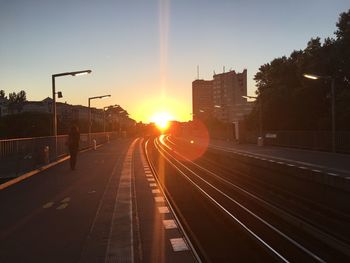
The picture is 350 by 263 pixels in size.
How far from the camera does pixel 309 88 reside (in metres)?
59.2

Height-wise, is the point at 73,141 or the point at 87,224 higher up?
the point at 73,141

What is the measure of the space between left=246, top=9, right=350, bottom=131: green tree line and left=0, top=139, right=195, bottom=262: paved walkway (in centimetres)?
3395

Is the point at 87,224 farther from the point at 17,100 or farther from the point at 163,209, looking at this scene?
the point at 17,100

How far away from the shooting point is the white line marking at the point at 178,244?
823cm

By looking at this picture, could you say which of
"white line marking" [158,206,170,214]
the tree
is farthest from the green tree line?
the tree

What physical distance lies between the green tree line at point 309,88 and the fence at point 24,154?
26.6 metres

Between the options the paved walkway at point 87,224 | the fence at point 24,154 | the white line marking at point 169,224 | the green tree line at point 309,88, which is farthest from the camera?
the green tree line at point 309,88

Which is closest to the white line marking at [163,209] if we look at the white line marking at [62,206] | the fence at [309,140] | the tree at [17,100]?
the white line marking at [62,206]

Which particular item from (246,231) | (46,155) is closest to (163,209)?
(246,231)

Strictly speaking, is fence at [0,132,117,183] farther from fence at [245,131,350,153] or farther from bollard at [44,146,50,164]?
fence at [245,131,350,153]

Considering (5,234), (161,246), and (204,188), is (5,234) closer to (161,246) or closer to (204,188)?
(161,246)

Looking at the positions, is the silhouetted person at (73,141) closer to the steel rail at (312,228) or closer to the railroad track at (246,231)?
the railroad track at (246,231)

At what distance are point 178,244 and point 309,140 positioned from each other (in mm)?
44477

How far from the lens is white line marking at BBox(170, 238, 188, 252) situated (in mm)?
8232
